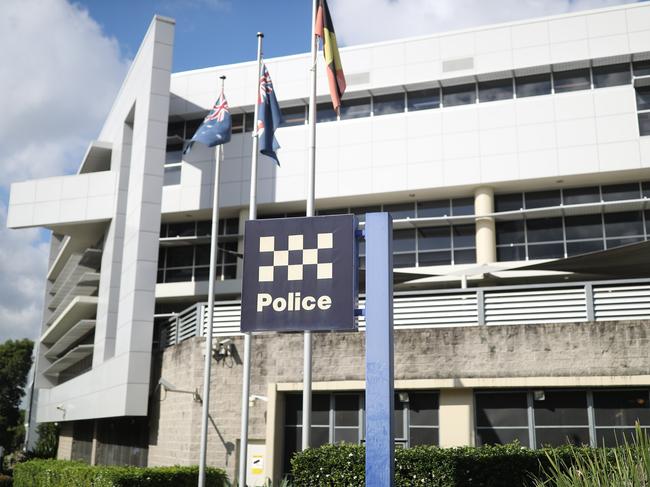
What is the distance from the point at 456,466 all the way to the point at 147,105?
59.6ft

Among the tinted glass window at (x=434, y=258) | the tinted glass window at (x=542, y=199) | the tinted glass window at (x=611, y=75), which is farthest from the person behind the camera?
the tinted glass window at (x=434, y=258)

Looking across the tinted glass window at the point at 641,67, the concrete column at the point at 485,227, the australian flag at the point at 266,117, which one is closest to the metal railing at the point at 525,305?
the australian flag at the point at 266,117

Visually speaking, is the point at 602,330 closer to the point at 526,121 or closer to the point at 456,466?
the point at 456,466

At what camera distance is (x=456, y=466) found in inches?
604

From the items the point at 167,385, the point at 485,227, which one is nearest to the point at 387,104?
the point at 485,227

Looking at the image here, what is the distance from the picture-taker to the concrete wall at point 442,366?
59.1 feet

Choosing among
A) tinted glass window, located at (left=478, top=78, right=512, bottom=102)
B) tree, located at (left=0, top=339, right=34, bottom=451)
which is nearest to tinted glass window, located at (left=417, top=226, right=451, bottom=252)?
tinted glass window, located at (left=478, top=78, right=512, bottom=102)

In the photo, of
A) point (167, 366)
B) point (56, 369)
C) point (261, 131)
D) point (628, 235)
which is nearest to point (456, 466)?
point (261, 131)

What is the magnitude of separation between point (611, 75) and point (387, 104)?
8709 mm

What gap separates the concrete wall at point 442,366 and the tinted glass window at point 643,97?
12.9 meters

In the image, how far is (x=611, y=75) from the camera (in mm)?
28844

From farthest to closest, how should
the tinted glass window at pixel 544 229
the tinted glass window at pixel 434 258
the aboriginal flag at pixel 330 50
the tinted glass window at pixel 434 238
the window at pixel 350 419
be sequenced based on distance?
the tinted glass window at pixel 434 238, the tinted glass window at pixel 434 258, the tinted glass window at pixel 544 229, the window at pixel 350 419, the aboriginal flag at pixel 330 50

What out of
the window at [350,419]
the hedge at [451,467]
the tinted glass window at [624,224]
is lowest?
the hedge at [451,467]

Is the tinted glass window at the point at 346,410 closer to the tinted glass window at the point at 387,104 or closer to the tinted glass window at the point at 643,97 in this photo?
the tinted glass window at the point at 387,104
